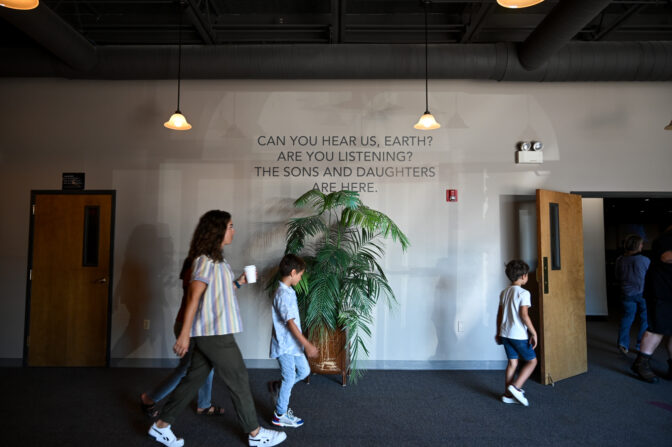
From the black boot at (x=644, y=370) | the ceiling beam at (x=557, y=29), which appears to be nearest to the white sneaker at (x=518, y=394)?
the black boot at (x=644, y=370)

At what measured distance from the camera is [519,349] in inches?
139

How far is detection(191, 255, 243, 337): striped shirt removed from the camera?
254cm

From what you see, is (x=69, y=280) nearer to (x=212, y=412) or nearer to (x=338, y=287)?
(x=212, y=412)

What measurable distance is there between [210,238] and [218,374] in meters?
0.89

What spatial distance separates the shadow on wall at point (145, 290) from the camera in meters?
4.65

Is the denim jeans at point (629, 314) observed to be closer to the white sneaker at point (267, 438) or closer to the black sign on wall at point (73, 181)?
the white sneaker at point (267, 438)

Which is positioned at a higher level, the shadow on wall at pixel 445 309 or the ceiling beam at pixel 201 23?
the ceiling beam at pixel 201 23

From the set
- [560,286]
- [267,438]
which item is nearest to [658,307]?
[560,286]

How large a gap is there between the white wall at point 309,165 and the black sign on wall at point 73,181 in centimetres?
9

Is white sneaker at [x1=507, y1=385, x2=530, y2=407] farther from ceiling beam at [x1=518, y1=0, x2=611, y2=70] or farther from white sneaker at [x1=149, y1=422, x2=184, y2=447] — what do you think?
ceiling beam at [x1=518, y1=0, x2=611, y2=70]

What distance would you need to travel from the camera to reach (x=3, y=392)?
379 centimetres

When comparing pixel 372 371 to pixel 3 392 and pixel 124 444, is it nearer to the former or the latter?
pixel 124 444

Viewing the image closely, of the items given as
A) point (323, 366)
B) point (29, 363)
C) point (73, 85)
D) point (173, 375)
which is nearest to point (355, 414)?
point (323, 366)

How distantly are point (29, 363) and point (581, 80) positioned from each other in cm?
722
